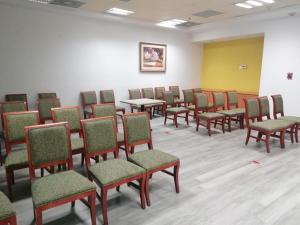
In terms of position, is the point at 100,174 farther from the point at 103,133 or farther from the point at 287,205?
the point at 287,205

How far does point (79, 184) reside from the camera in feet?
6.57

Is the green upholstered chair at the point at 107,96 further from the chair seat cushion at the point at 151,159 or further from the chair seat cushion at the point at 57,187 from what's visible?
the chair seat cushion at the point at 57,187

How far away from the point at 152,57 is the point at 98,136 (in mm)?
5286

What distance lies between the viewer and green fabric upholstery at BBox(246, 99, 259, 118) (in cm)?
460

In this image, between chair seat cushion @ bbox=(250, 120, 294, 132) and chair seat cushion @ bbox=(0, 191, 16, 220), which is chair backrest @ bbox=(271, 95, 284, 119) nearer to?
chair seat cushion @ bbox=(250, 120, 294, 132)

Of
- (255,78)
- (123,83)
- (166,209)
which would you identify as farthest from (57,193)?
(255,78)

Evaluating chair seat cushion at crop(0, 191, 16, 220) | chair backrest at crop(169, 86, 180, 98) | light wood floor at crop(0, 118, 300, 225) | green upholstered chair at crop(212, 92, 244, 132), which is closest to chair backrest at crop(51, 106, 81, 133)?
light wood floor at crop(0, 118, 300, 225)

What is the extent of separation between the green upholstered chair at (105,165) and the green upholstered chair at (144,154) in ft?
0.39

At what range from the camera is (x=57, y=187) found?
1945 mm

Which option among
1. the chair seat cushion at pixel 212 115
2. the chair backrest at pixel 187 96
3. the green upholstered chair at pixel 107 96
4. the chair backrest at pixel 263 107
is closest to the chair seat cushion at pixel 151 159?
the chair seat cushion at pixel 212 115

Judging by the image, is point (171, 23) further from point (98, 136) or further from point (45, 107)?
point (98, 136)

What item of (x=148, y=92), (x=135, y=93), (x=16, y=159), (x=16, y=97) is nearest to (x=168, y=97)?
(x=148, y=92)

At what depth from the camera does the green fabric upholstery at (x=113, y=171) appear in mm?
2150

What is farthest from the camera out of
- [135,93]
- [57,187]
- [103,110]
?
[135,93]
